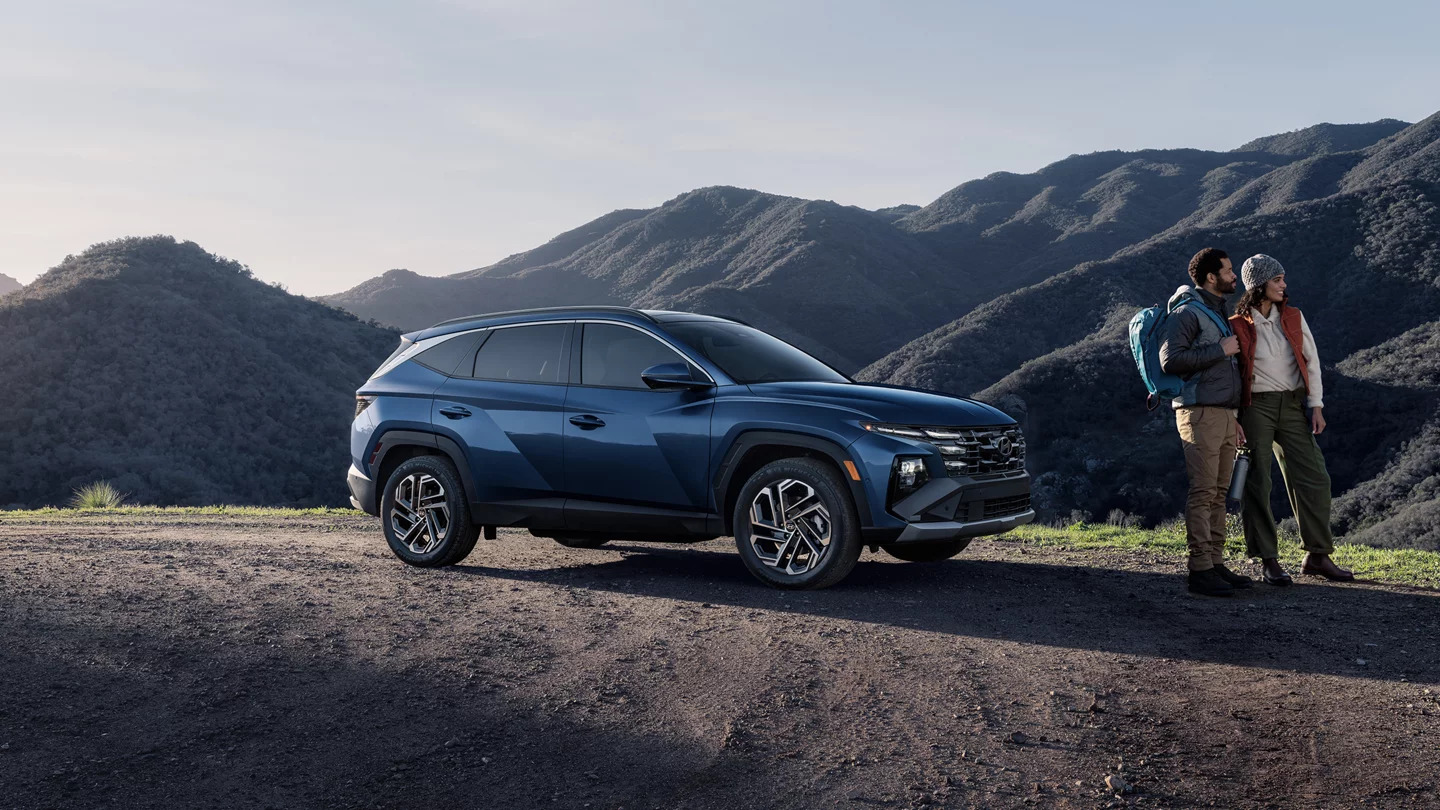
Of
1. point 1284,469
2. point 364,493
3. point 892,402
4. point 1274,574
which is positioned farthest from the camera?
point 364,493

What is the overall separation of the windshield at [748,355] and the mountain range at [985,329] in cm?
1768

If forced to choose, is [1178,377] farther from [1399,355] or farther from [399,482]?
[1399,355]

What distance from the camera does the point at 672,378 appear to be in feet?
23.0

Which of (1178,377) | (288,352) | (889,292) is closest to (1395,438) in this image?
(1178,377)

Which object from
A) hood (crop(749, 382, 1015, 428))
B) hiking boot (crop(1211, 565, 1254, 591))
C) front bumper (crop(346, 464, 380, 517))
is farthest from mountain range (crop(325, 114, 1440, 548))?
front bumper (crop(346, 464, 380, 517))

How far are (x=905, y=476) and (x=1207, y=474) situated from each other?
6.41 feet

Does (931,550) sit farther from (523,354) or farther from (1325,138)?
(1325,138)

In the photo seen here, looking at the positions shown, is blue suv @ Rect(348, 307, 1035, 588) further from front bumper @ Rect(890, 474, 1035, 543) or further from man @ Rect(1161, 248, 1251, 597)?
man @ Rect(1161, 248, 1251, 597)

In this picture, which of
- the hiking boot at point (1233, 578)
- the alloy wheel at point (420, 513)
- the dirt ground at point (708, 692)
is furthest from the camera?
the alloy wheel at point (420, 513)

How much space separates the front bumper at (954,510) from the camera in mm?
6574

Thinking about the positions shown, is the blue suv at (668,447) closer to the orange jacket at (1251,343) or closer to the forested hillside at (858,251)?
the orange jacket at (1251,343)

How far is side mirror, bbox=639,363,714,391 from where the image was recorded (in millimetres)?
6984

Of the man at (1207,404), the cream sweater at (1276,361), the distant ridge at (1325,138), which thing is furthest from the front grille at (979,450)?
the distant ridge at (1325,138)

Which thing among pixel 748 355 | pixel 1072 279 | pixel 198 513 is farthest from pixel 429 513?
pixel 1072 279
